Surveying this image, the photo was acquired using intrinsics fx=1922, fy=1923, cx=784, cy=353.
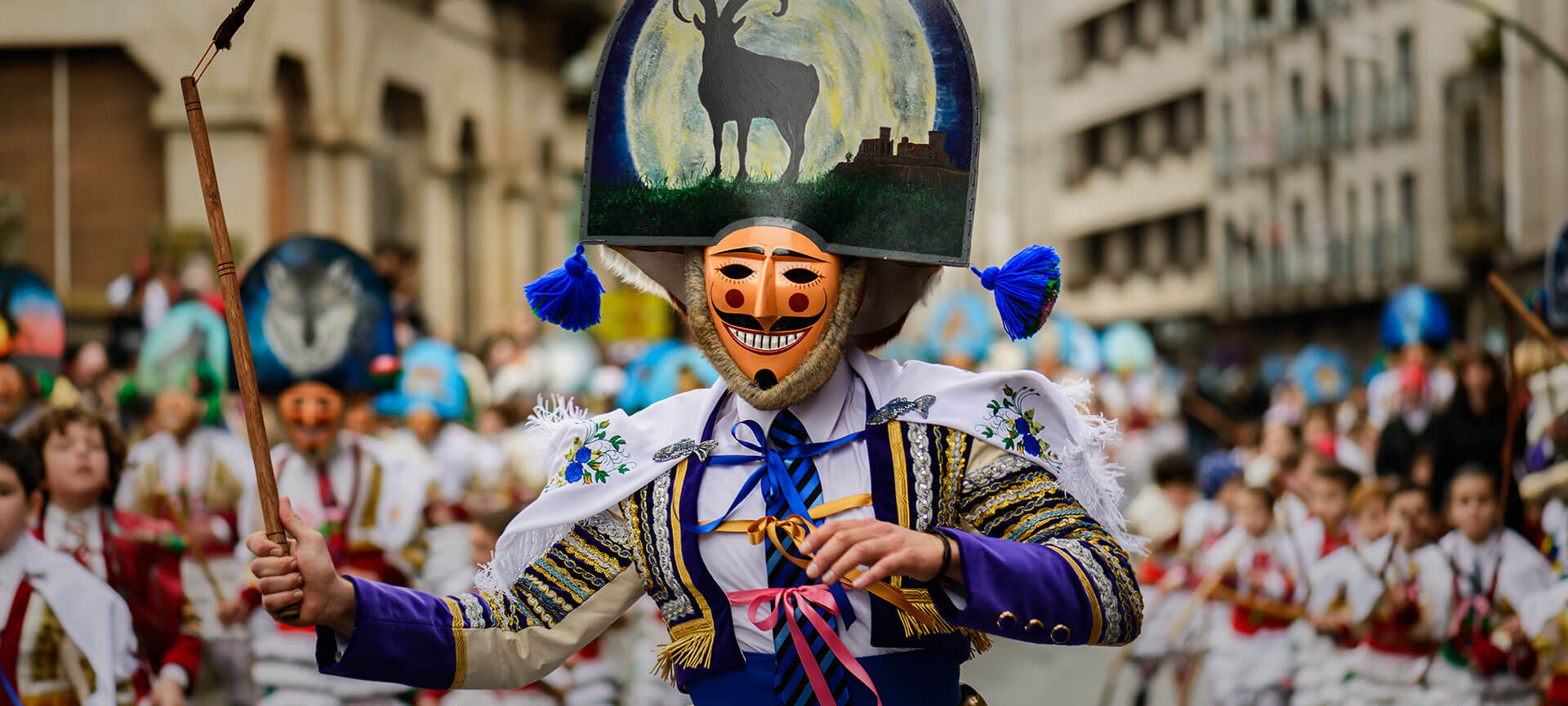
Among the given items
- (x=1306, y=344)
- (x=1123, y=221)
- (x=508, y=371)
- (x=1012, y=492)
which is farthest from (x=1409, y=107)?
(x=1012, y=492)

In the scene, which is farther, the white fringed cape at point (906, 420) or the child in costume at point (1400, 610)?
the child in costume at point (1400, 610)

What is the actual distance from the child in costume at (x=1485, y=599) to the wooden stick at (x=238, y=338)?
5.63 metres

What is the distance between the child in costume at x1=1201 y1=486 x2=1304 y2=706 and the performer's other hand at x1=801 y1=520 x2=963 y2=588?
632 cm

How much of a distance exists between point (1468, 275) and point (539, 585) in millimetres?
33511

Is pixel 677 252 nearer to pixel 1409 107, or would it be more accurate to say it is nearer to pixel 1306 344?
pixel 1409 107

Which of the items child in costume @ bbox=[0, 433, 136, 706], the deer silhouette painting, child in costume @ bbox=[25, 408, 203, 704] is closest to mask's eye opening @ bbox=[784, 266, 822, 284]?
the deer silhouette painting

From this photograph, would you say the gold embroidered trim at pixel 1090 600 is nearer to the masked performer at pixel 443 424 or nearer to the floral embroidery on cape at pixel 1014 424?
the floral embroidery on cape at pixel 1014 424

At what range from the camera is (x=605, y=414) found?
407cm

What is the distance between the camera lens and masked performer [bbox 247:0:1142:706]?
369 centimetres

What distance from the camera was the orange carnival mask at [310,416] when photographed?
7930mm

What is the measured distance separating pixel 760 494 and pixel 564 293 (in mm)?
648

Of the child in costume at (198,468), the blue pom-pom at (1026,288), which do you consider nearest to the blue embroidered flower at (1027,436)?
the blue pom-pom at (1026,288)

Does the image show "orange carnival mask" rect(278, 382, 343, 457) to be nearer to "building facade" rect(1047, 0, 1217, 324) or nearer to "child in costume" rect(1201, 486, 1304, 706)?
"child in costume" rect(1201, 486, 1304, 706)

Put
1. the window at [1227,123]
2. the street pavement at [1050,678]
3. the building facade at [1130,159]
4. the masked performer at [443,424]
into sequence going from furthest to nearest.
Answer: the building facade at [1130,159] → the window at [1227,123] → the masked performer at [443,424] → the street pavement at [1050,678]
